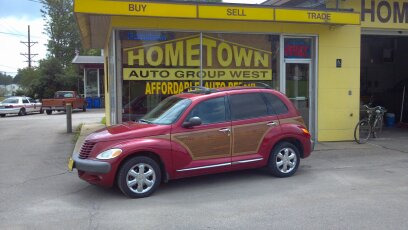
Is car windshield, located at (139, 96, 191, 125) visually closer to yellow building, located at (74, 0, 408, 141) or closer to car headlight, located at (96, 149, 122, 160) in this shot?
car headlight, located at (96, 149, 122, 160)

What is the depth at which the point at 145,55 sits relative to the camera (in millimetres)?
11070

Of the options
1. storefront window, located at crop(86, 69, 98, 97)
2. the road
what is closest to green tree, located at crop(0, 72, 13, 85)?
storefront window, located at crop(86, 69, 98, 97)

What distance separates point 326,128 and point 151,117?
6.30m

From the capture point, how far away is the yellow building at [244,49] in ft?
35.0

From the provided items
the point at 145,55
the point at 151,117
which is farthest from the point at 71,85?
the point at 151,117

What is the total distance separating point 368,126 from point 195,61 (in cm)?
524

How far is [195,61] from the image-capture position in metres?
11.4

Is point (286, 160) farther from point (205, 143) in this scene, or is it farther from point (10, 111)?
point (10, 111)

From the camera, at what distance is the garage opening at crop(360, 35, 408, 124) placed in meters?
19.1

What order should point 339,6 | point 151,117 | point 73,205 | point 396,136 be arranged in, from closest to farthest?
point 73,205
point 151,117
point 339,6
point 396,136

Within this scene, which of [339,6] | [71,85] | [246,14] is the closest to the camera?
[246,14]

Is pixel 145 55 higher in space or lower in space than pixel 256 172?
higher

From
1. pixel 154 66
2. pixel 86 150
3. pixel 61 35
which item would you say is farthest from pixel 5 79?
pixel 86 150

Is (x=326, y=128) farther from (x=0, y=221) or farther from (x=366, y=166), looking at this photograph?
(x=0, y=221)
